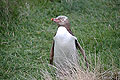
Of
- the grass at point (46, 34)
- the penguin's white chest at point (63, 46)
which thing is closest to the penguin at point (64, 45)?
the penguin's white chest at point (63, 46)

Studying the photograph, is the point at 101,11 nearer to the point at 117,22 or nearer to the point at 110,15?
the point at 110,15

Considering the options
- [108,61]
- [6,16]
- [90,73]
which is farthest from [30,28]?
[90,73]

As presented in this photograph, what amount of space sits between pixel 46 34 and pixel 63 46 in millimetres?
2001

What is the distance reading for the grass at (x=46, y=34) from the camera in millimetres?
4590

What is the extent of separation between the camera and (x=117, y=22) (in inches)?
244

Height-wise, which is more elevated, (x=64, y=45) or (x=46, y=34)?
(x=64, y=45)

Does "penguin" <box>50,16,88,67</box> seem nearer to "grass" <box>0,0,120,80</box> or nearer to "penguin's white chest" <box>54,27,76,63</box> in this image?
"penguin's white chest" <box>54,27,76,63</box>

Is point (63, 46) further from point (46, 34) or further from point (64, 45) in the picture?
point (46, 34)

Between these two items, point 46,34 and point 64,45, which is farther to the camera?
point 46,34

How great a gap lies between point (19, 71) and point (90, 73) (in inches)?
57.0

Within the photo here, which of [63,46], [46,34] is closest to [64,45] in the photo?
[63,46]

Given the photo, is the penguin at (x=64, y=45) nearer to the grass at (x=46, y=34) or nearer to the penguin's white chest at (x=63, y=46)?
the penguin's white chest at (x=63, y=46)

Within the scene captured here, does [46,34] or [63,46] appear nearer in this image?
[63,46]

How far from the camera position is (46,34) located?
5855mm
